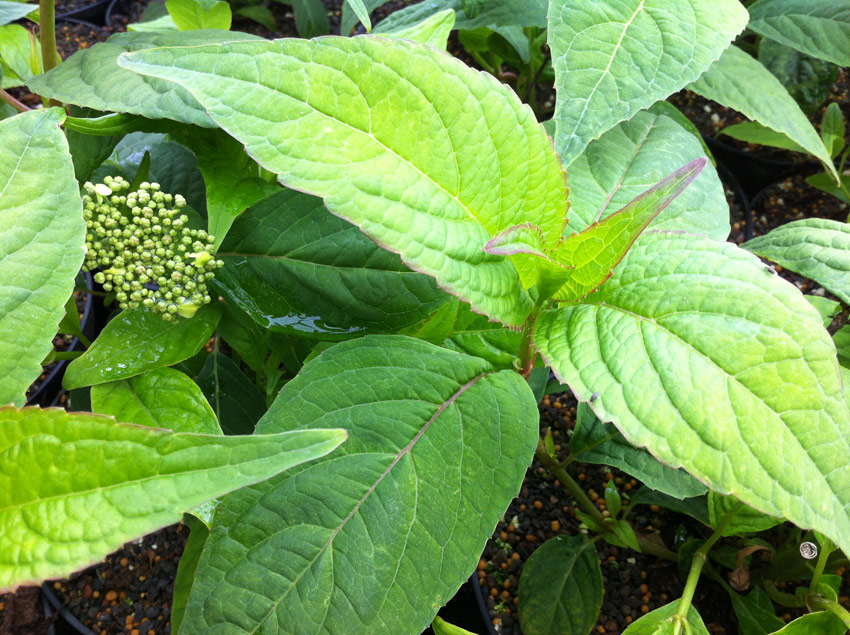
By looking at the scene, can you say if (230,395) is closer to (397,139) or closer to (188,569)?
(188,569)

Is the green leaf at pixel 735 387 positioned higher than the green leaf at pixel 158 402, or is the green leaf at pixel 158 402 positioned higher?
the green leaf at pixel 735 387

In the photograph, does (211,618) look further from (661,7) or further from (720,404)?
(661,7)

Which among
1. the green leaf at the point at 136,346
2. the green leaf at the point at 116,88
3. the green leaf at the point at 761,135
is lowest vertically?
the green leaf at the point at 761,135

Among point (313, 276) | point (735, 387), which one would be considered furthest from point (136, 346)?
point (735, 387)

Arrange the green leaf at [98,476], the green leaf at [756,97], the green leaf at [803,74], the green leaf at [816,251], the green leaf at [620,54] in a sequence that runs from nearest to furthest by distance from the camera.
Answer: the green leaf at [98,476], the green leaf at [620,54], the green leaf at [816,251], the green leaf at [756,97], the green leaf at [803,74]

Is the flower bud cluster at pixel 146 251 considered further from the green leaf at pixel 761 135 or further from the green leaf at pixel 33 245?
the green leaf at pixel 761 135

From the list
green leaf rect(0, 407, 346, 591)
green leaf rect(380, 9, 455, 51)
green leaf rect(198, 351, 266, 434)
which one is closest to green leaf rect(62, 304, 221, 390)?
green leaf rect(198, 351, 266, 434)

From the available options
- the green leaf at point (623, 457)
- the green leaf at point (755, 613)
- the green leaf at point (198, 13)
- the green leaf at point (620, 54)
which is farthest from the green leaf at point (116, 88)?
the green leaf at point (755, 613)

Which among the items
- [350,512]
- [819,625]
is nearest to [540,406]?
[819,625]
